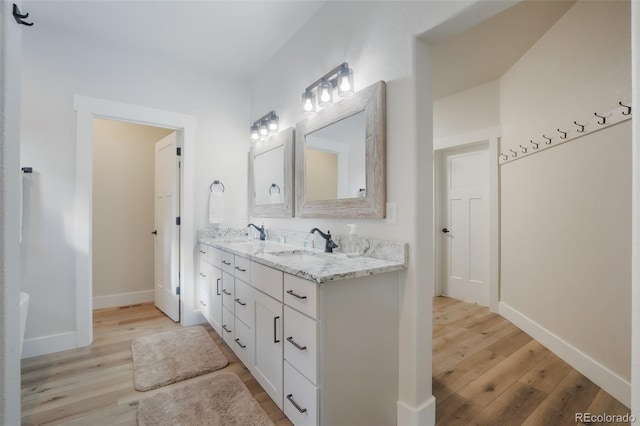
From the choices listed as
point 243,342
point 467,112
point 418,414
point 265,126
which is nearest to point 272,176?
point 265,126

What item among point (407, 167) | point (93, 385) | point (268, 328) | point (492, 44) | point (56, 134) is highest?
point (492, 44)

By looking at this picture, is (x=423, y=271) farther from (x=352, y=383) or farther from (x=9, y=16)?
(x=9, y=16)

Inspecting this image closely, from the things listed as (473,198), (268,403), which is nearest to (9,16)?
(268,403)

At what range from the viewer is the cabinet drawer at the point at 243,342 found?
196 cm

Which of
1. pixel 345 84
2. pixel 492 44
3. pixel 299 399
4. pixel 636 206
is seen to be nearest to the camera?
pixel 636 206

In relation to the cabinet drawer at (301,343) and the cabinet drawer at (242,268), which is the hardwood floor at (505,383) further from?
the cabinet drawer at (242,268)

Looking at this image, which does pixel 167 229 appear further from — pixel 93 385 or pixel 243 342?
pixel 243 342

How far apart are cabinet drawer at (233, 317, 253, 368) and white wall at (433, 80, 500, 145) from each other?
3161mm

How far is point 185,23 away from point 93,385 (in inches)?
112

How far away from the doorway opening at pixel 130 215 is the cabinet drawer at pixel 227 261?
3.67 ft

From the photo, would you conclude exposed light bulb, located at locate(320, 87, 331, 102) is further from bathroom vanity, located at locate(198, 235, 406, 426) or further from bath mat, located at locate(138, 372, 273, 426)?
bath mat, located at locate(138, 372, 273, 426)

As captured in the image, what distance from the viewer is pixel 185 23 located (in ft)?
7.93

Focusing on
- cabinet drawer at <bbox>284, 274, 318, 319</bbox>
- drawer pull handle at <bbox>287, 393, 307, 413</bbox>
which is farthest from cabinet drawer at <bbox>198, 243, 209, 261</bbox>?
drawer pull handle at <bbox>287, 393, 307, 413</bbox>

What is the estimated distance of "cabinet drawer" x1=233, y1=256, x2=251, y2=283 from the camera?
6.40 ft
